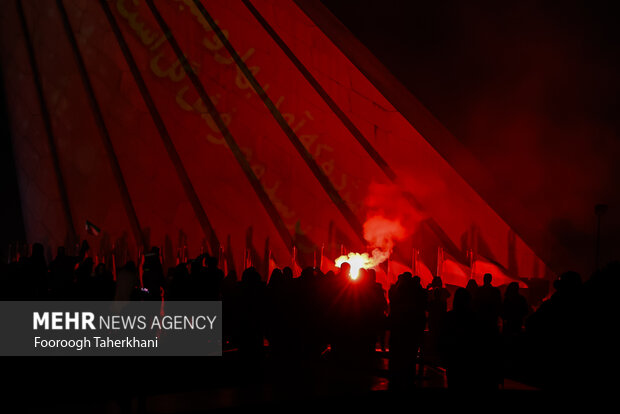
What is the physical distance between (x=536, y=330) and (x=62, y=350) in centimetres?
268

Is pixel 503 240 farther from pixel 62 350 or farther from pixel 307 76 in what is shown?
pixel 62 350

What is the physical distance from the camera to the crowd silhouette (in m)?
2.72

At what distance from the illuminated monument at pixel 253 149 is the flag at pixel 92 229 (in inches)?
3.0

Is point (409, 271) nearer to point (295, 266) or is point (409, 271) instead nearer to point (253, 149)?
point (295, 266)

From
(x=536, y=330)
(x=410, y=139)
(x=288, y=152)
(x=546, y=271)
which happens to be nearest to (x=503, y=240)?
(x=546, y=271)

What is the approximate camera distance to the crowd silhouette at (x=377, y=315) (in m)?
2.72

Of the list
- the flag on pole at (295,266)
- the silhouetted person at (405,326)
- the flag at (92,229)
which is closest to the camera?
the silhouetted person at (405,326)

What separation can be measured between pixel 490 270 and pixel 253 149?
252cm

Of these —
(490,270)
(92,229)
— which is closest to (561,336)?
(490,270)

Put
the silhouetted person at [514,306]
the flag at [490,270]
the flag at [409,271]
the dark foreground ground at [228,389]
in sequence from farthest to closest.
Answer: the flag at [409,271] < the flag at [490,270] < the silhouetted person at [514,306] < the dark foreground ground at [228,389]

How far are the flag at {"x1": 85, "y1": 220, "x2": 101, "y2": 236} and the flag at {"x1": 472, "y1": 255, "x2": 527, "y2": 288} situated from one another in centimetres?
374

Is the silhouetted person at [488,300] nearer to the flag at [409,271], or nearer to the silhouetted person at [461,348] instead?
the flag at [409,271]

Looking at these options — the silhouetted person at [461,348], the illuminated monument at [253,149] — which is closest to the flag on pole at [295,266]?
the illuminated monument at [253,149]

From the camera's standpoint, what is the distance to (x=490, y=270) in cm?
591
